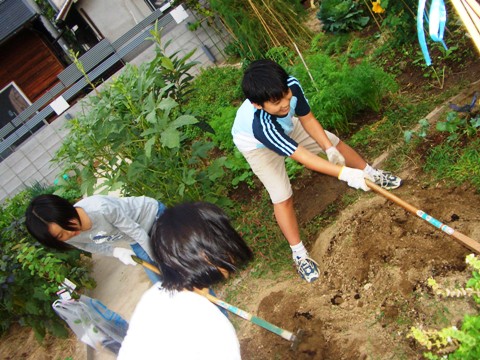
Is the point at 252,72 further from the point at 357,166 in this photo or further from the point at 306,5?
the point at 306,5

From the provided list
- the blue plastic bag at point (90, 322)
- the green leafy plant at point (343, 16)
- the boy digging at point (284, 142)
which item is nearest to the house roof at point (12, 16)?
the green leafy plant at point (343, 16)

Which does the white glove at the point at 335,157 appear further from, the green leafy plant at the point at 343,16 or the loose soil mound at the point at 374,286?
the green leafy plant at the point at 343,16

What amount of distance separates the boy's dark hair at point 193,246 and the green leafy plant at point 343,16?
4.63 metres

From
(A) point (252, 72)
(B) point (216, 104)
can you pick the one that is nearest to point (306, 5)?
(B) point (216, 104)

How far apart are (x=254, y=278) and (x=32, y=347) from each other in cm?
276

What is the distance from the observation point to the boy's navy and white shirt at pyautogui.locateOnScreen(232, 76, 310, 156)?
2.40 m

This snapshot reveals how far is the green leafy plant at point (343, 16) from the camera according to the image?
5.18 metres

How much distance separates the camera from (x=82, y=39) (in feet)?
43.4

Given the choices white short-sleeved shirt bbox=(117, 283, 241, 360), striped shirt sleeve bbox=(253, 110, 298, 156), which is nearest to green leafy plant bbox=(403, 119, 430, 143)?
striped shirt sleeve bbox=(253, 110, 298, 156)

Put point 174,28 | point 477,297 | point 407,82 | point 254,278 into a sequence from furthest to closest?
point 174,28, point 407,82, point 254,278, point 477,297

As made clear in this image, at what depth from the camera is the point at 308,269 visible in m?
2.73

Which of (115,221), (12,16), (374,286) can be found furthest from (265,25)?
(12,16)

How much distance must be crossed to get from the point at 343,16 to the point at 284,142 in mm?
3617

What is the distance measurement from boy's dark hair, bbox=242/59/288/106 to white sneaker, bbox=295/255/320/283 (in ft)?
3.83
